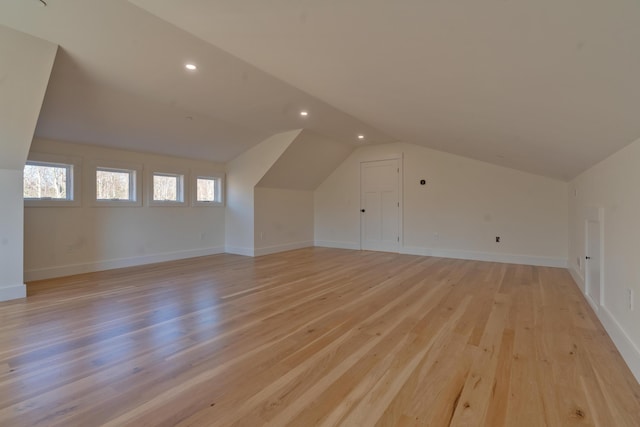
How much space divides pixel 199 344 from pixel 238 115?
334 cm

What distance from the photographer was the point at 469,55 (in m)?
1.54

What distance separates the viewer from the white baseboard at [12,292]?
3300mm

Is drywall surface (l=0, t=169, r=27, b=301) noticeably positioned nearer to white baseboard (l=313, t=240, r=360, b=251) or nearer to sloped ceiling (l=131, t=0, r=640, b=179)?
sloped ceiling (l=131, t=0, r=640, b=179)

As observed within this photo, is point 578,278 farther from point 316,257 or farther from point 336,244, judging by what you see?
point 336,244

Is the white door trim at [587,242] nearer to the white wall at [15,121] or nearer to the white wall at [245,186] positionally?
the white wall at [245,186]

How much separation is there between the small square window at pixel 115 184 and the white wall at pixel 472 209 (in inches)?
172

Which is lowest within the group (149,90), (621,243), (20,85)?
(621,243)

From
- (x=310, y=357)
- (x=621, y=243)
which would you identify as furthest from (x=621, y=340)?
(x=310, y=357)

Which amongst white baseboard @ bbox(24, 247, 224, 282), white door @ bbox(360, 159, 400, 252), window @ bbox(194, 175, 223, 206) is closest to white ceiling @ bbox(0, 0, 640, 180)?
white baseboard @ bbox(24, 247, 224, 282)

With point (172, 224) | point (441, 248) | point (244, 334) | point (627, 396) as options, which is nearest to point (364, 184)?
point (441, 248)

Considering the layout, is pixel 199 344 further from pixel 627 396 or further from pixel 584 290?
pixel 584 290

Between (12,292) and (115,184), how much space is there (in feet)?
7.28

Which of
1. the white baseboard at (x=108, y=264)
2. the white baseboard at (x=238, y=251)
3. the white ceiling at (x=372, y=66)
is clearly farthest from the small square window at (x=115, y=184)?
the white baseboard at (x=238, y=251)

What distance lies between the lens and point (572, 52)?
3.94 feet
